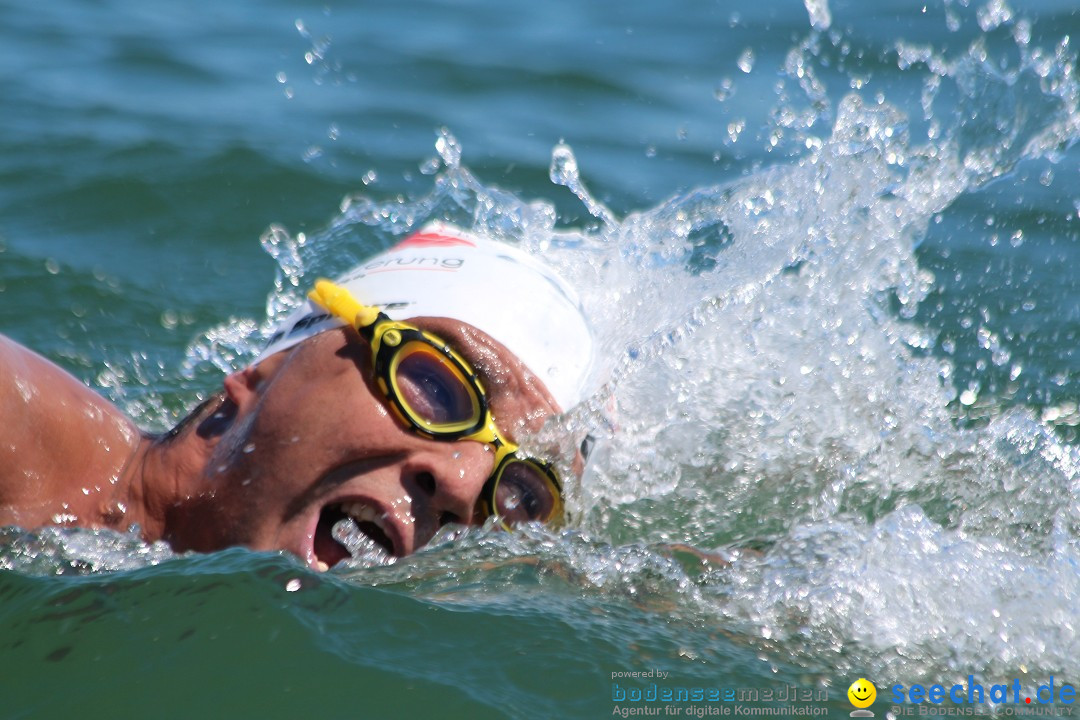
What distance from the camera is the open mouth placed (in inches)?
115

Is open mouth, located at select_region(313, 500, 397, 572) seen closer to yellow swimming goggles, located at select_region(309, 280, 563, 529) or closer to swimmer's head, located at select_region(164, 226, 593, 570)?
swimmer's head, located at select_region(164, 226, 593, 570)

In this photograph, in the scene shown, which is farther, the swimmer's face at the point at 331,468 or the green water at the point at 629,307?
the swimmer's face at the point at 331,468

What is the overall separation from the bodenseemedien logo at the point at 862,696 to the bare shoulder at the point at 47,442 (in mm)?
1839

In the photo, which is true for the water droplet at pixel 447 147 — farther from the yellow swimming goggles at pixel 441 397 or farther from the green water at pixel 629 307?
the yellow swimming goggles at pixel 441 397

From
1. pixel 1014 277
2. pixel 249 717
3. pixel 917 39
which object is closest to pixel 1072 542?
pixel 249 717

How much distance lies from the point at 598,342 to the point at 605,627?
1.19 m

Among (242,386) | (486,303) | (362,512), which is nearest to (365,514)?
(362,512)

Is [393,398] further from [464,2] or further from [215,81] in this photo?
[464,2]

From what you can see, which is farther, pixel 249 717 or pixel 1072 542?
pixel 1072 542

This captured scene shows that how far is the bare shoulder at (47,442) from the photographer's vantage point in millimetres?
2895

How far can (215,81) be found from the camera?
769cm

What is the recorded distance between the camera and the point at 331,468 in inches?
114

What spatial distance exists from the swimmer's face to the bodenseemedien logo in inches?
39.4

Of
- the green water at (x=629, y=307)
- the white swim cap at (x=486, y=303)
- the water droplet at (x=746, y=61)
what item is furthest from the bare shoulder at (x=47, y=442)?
the water droplet at (x=746, y=61)
